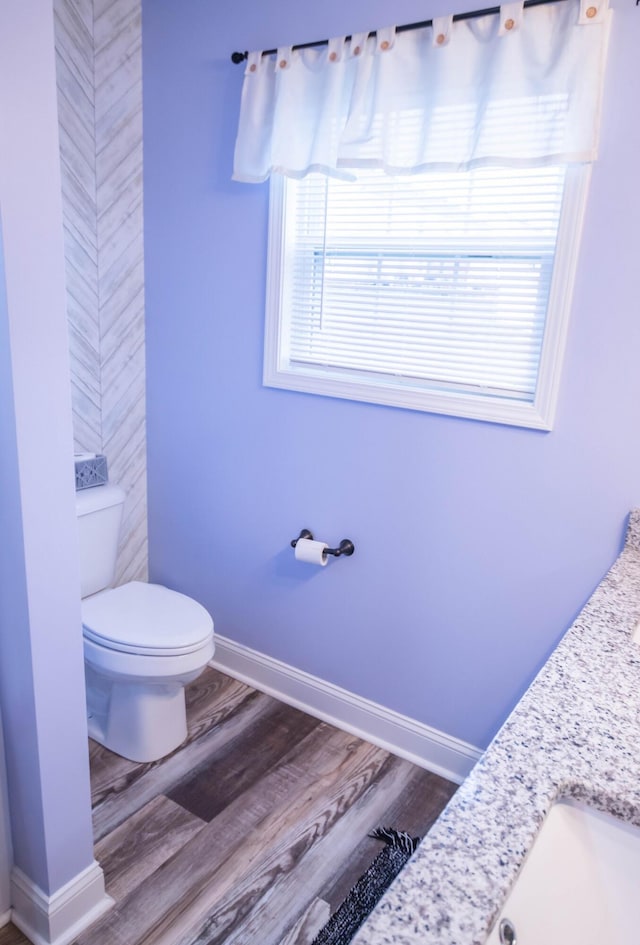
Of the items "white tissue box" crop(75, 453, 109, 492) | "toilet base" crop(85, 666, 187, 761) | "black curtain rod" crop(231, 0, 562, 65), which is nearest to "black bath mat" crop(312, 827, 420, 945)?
"toilet base" crop(85, 666, 187, 761)

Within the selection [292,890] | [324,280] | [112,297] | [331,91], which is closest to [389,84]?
[331,91]

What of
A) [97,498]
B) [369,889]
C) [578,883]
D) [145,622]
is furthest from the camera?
[97,498]

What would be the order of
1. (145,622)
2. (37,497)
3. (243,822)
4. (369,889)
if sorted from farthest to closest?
1. (145,622)
2. (243,822)
3. (369,889)
4. (37,497)

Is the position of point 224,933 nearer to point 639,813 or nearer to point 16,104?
point 639,813

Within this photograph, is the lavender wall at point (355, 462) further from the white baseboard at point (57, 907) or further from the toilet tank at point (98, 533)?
the white baseboard at point (57, 907)

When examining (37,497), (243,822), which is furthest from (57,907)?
(37,497)

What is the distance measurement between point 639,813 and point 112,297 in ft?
7.46

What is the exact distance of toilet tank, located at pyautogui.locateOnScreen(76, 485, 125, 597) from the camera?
2.16 meters

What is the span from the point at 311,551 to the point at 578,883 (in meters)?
1.42

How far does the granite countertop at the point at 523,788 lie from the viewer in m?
0.57

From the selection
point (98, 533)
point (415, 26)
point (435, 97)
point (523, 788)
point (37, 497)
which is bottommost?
point (98, 533)

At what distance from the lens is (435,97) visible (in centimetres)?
166

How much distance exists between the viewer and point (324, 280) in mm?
2053

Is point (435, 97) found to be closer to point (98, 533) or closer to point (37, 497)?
point (37, 497)
